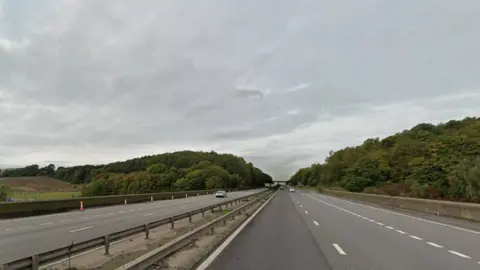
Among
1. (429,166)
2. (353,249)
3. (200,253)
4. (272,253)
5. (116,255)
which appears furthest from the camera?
(429,166)

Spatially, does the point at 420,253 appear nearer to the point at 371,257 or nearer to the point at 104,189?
the point at 371,257

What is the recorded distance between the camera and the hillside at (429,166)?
4412 centimetres

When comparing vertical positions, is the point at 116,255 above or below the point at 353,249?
above

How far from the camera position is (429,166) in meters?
71.8

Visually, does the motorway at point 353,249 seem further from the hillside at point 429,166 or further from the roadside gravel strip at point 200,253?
the hillside at point 429,166

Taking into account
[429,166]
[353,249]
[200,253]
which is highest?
[429,166]

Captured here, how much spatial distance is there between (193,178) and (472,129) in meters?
113

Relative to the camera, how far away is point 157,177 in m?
173

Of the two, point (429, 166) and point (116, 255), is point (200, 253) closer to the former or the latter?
point (116, 255)

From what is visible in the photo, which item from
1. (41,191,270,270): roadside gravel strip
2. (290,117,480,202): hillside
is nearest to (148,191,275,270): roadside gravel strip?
(41,191,270,270): roadside gravel strip

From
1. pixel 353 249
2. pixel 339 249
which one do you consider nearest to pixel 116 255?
pixel 339 249

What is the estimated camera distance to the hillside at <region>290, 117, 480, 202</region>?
145ft

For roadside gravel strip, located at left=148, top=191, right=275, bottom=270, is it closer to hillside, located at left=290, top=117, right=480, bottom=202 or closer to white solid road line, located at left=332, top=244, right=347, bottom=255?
white solid road line, located at left=332, top=244, right=347, bottom=255

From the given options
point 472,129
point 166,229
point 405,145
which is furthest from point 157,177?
point 166,229
